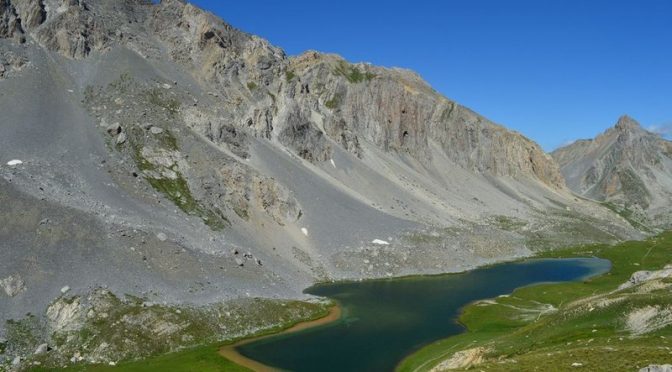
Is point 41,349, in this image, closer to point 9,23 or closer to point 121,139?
point 121,139

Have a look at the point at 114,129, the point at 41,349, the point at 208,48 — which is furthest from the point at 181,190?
the point at 208,48

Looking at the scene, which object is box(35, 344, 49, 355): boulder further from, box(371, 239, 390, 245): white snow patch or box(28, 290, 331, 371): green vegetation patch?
box(371, 239, 390, 245): white snow patch

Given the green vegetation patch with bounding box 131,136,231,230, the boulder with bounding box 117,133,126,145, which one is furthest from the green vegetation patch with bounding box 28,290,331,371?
the boulder with bounding box 117,133,126,145

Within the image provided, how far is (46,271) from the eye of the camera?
68.3 m

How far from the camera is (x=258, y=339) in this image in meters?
68.2

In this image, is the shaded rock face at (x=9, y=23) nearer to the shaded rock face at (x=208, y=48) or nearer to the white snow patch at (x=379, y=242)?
A: the shaded rock face at (x=208, y=48)

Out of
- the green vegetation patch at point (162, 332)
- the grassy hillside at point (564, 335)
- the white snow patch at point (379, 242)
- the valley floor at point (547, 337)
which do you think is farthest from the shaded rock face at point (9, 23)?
the grassy hillside at point (564, 335)

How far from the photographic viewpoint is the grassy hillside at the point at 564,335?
36.4 meters

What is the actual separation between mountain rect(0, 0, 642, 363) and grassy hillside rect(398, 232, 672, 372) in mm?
26493

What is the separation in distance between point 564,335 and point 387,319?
31.0 metres

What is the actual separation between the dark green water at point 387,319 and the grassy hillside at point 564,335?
401 centimetres

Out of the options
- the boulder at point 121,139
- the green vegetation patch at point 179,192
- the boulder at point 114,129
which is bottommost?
the green vegetation patch at point 179,192

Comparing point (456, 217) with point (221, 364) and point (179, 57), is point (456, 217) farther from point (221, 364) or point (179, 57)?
point (221, 364)

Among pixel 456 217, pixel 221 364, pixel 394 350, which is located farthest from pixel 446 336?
pixel 456 217
